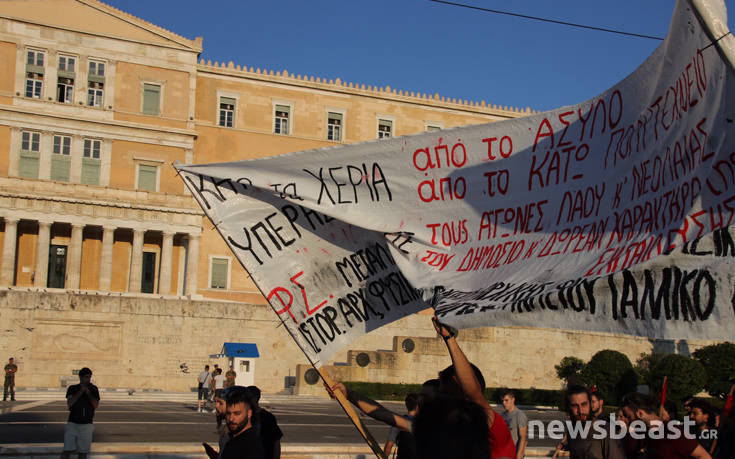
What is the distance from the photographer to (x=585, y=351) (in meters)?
42.9

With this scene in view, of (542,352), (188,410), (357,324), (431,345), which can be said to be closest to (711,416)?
(357,324)

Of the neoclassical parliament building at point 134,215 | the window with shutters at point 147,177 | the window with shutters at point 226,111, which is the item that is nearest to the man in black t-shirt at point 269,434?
the neoclassical parliament building at point 134,215

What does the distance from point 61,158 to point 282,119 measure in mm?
13420

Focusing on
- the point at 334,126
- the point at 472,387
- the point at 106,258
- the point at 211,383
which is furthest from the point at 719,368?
the point at 472,387

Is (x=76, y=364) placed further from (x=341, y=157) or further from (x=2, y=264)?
(x=341, y=157)

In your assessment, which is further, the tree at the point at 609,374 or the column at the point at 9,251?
the column at the point at 9,251

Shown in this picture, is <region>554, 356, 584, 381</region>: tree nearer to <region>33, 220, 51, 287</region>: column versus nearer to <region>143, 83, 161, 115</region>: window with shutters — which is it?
<region>33, 220, 51, 287</region>: column

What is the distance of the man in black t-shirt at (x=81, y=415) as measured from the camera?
11.1 meters

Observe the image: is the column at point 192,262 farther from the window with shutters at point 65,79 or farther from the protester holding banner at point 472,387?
the protester holding banner at point 472,387

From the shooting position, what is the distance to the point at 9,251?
41031 millimetres

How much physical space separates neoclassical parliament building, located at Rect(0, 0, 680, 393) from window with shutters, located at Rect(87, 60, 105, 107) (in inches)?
4.3

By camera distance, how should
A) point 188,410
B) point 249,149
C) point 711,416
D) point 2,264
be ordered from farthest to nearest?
point 249,149 < point 2,264 < point 188,410 < point 711,416

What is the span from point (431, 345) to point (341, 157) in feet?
106

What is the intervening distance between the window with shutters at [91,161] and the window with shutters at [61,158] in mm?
830
